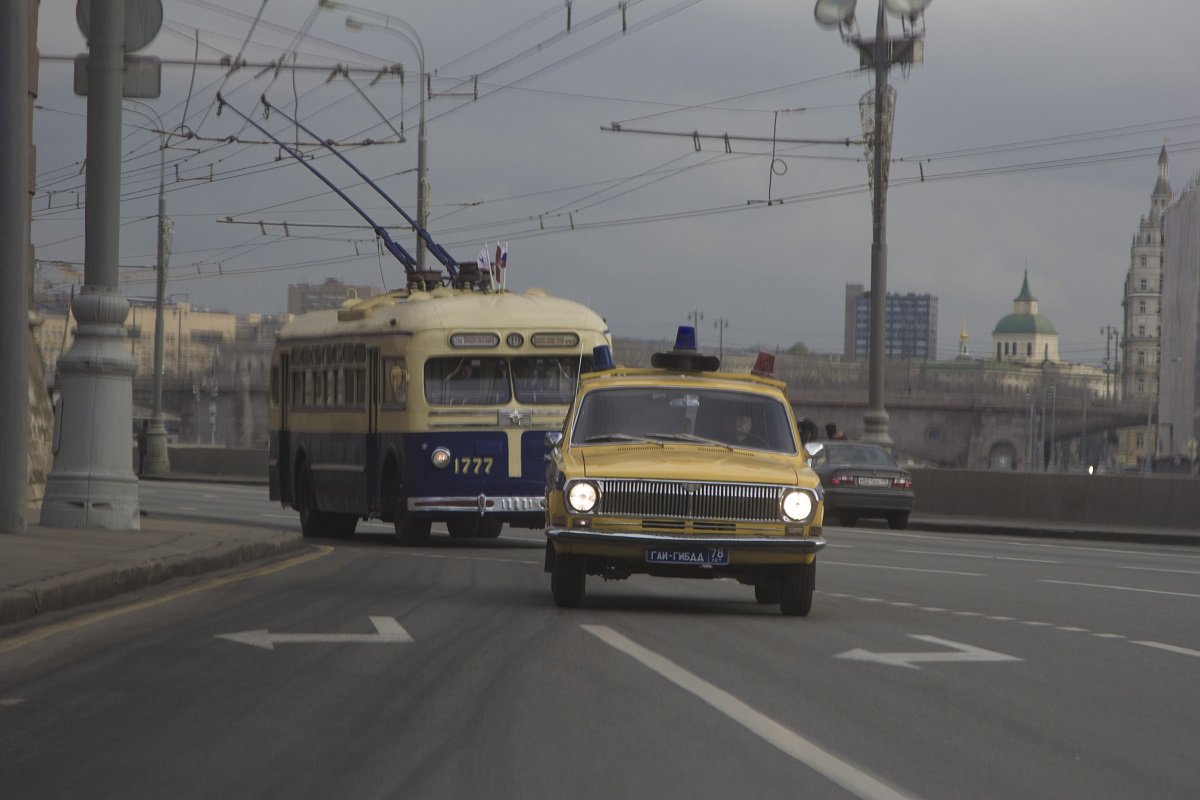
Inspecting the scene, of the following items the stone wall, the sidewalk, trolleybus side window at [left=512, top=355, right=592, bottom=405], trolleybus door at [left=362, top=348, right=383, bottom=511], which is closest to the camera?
the sidewalk

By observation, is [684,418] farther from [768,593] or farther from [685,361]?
[768,593]

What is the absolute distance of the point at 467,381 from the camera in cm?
2269

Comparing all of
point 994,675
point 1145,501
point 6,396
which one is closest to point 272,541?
point 6,396

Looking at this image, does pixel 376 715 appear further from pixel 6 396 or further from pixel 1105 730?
pixel 6 396

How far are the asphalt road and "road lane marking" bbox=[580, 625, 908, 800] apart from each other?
0.02 meters

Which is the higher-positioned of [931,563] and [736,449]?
[736,449]

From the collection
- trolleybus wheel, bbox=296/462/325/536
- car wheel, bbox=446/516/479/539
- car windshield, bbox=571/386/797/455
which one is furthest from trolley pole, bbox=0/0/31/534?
car wheel, bbox=446/516/479/539

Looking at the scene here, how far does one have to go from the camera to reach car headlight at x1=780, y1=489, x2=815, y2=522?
12828 mm

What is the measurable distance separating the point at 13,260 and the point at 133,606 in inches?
187

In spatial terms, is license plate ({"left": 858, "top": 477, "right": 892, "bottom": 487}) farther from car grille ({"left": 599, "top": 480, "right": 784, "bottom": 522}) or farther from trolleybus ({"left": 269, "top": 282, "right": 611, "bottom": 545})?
car grille ({"left": 599, "top": 480, "right": 784, "bottom": 522})

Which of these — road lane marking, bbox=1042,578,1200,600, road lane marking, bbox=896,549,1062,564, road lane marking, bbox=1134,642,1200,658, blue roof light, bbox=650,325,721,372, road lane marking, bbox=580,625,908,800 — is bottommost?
road lane marking, bbox=896,549,1062,564

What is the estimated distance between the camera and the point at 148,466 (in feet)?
208

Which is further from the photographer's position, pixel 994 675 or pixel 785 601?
pixel 785 601

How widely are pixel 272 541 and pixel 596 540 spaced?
7.49 m
